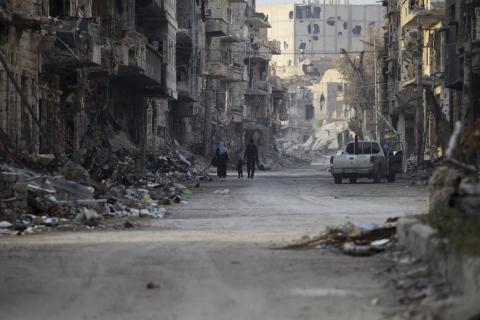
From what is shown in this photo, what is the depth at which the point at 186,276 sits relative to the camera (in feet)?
37.2

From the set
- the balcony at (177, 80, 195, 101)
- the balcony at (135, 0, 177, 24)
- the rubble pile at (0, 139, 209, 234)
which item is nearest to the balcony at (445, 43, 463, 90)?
the balcony at (135, 0, 177, 24)

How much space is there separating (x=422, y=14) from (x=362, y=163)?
2063 centimetres

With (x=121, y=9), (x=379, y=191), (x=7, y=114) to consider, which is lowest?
(x=379, y=191)

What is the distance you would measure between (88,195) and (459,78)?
27.7 meters

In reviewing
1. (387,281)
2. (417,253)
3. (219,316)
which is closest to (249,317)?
(219,316)

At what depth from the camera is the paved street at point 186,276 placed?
369 inches

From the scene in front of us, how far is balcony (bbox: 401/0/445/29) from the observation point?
62.7 meters

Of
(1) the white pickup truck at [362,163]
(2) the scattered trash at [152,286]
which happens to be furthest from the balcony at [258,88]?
(2) the scattered trash at [152,286]

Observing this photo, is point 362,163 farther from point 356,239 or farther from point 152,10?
point 356,239

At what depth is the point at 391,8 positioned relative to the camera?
8344 centimetres

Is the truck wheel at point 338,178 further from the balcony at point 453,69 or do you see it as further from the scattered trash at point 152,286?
the scattered trash at point 152,286

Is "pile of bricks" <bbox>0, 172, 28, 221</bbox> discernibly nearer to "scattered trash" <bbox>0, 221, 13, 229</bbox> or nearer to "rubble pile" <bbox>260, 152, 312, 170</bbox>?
"scattered trash" <bbox>0, 221, 13, 229</bbox>

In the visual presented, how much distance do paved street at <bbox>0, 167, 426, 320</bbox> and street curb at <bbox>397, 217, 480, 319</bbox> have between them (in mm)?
462

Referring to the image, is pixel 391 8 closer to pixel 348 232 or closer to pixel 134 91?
pixel 134 91
